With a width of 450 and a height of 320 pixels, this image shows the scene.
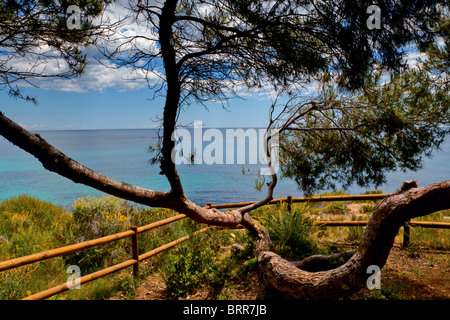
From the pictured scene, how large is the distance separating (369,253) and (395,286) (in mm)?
1396

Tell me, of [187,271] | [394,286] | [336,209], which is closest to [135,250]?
[187,271]

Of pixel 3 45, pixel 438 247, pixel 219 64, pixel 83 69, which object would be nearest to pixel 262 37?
pixel 219 64

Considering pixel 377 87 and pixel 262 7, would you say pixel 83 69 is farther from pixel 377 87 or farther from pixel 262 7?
pixel 377 87

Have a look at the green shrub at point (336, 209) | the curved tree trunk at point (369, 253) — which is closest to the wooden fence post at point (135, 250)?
the curved tree trunk at point (369, 253)

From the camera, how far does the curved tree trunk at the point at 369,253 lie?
2.85m

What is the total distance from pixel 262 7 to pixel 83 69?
239 cm

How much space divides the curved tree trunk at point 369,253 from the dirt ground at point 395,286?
50 cm

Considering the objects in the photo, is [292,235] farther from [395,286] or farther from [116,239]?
[116,239]

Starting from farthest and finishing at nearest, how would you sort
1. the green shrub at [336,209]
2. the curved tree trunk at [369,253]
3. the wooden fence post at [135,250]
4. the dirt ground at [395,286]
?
the green shrub at [336,209], the wooden fence post at [135,250], the dirt ground at [395,286], the curved tree trunk at [369,253]

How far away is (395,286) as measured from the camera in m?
4.08

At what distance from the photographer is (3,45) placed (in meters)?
3.42

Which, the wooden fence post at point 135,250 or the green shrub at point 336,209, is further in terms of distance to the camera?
the green shrub at point 336,209

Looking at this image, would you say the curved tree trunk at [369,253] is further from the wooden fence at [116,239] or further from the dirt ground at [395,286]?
the wooden fence at [116,239]

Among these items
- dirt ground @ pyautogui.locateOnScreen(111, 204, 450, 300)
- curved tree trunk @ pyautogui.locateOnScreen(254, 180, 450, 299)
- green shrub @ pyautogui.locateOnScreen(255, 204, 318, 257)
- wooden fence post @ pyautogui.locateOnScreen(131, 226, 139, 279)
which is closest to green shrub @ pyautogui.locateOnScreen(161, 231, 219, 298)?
dirt ground @ pyautogui.locateOnScreen(111, 204, 450, 300)
